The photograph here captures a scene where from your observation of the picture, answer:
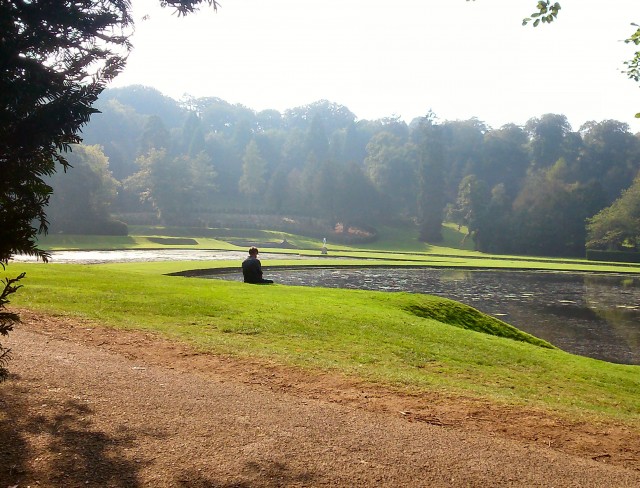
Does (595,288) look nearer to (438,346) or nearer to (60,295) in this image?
(438,346)

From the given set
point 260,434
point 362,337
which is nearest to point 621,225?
point 362,337

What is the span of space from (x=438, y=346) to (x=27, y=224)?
24.4 ft

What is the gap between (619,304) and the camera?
21.8 metres

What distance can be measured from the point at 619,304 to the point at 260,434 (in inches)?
825

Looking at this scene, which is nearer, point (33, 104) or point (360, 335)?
point (33, 104)

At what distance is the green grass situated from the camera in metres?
7.64

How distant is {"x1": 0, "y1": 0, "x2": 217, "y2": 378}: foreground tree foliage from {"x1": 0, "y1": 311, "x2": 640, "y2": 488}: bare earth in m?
0.95

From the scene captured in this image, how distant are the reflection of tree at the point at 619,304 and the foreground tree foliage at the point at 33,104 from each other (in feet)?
42.8

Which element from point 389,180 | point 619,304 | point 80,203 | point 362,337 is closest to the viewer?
point 362,337

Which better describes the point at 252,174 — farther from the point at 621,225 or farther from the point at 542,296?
the point at 542,296

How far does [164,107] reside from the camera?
148 meters

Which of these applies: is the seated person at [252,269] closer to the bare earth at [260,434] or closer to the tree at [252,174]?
the bare earth at [260,434]

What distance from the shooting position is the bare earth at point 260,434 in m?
4.12

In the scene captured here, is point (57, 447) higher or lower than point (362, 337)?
higher
